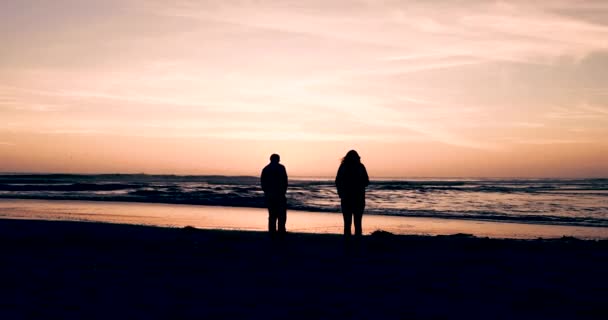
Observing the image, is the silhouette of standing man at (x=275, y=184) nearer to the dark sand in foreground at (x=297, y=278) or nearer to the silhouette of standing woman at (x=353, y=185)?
the dark sand in foreground at (x=297, y=278)

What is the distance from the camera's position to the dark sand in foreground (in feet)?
19.9

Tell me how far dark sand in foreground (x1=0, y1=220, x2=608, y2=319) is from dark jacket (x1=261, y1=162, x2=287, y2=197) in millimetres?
1118

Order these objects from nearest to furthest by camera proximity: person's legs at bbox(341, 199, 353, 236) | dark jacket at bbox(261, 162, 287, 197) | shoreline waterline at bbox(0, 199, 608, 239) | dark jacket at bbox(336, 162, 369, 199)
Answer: dark jacket at bbox(336, 162, 369, 199)
person's legs at bbox(341, 199, 353, 236)
dark jacket at bbox(261, 162, 287, 197)
shoreline waterline at bbox(0, 199, 608, 239)

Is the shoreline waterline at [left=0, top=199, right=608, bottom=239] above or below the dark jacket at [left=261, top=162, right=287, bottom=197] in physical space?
below

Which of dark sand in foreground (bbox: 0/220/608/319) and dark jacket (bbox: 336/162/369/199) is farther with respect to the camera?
dark jacket (bbox: 336/162/369/199)

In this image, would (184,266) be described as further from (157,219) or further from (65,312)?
(157,219)

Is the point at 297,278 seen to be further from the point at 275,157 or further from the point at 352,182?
the point at 275,157

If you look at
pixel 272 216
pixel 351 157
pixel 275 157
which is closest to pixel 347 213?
pixel 351 157

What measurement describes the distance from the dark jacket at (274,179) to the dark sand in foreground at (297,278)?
3.67ft

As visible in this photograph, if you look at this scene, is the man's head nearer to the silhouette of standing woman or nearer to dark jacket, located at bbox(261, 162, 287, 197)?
dark jacket, located at bbox(261, 162, 287, 197)

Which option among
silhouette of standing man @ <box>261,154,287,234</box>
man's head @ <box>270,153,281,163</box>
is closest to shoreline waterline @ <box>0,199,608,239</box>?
silhouette of standing man @ <box>261,154,287,234</box>

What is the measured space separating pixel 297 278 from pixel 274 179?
4.09 metres

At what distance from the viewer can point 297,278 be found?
312 inches

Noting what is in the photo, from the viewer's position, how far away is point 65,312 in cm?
582
